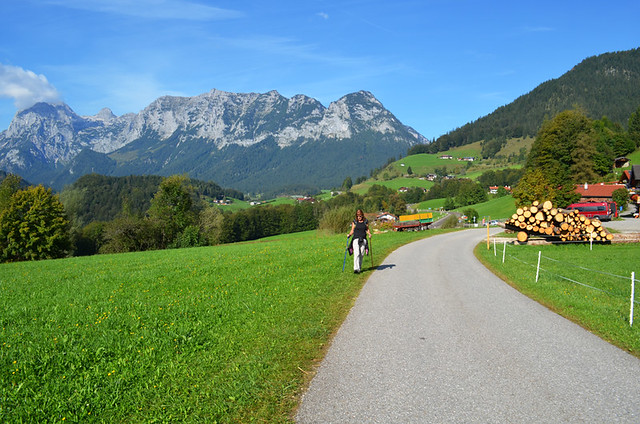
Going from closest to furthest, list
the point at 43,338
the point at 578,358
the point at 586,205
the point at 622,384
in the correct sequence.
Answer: the point at 622,384
the point at 578,358
the point at 43,338
the point at 586,205

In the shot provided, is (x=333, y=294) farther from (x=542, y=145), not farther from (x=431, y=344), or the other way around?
(x=542, y=145)

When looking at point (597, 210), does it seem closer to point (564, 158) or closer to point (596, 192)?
point (564, 158)

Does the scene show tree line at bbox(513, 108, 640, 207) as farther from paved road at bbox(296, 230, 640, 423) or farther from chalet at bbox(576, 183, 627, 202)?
paved road at bbox(296, 230, 640, 423)

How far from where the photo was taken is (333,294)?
37.0 feet

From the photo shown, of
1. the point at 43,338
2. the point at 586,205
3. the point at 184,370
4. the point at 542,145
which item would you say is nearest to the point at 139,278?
the point at 43,338

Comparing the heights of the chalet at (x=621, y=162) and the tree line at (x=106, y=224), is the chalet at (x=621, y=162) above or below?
above

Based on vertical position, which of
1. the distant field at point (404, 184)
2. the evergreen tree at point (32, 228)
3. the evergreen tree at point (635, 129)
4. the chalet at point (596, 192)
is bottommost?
the evergreen tree at point (32, 228)

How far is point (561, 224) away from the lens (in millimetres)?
26344

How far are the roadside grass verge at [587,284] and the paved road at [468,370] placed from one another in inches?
21.6

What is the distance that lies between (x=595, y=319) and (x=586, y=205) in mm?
43191

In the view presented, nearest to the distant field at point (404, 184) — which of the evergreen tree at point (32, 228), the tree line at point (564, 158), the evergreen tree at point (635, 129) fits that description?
the evergreen tree at point (635, 129)

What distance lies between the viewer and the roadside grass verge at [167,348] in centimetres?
484

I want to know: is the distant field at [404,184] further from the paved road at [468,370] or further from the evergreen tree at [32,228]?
the paved road at [468,370]

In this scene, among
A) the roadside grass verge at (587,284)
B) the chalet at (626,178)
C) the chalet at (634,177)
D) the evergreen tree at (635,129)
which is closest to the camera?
the roadside grass verge at (587,284)
